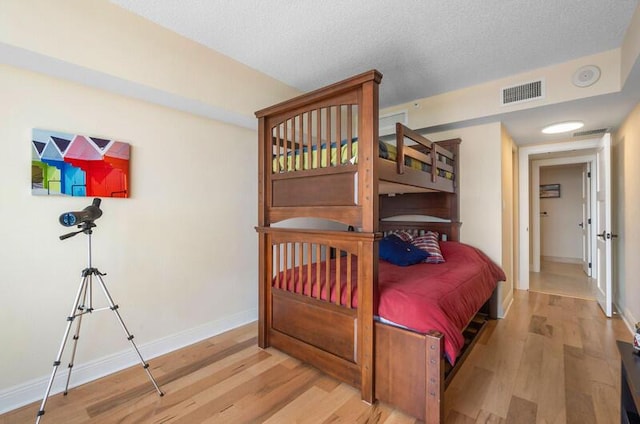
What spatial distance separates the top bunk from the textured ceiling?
0.53 metres

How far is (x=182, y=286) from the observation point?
8.31 feet

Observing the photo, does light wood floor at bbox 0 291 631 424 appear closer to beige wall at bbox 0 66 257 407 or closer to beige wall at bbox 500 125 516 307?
beige wall at bbox 0 66 257 407

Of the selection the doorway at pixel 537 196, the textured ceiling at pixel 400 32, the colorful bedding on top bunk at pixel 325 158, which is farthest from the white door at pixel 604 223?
the colorful bedding on top bunk at pixel 325 158

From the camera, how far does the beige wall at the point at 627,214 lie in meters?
2.63

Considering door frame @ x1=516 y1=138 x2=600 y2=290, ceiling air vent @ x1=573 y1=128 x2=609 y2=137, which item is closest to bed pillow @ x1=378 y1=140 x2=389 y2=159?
ceiling air vent @ x1=573 y1=128 x2=609 y2=137

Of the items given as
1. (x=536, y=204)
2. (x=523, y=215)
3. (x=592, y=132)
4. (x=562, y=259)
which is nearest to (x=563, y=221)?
(x=562, y=259)

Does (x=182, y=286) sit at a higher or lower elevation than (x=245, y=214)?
lower

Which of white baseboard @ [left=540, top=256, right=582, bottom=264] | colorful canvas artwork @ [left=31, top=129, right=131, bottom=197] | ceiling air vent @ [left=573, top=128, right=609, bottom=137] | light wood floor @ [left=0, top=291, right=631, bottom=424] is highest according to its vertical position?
ceiling air vent @ [left=573, top=128, right=609, bottom=137]

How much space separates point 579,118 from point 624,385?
8.54ft

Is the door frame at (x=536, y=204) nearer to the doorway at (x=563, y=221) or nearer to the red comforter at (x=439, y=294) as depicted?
the doorway at (x=563, y=221)

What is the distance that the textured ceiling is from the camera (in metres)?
1.86

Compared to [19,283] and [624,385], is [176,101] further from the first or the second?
[624,385]

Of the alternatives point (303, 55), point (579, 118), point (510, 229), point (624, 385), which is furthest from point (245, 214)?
point (579, 118)

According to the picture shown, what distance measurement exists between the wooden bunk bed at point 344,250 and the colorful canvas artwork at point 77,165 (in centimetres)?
101
